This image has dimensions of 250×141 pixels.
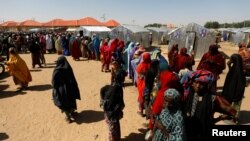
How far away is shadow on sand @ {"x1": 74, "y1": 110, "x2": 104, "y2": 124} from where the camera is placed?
21.2 ft

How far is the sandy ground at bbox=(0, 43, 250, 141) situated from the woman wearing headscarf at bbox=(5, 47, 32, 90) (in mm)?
399

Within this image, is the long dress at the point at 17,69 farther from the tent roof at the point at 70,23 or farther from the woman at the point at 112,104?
the tent roof at the point at 70,23

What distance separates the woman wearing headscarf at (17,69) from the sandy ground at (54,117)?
0.40 m

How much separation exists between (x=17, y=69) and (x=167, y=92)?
290 inches

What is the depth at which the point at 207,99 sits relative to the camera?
10.3ft

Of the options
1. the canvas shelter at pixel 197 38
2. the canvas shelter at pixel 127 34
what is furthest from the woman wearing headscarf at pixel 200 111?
the canvas shelter at pixel 127 34

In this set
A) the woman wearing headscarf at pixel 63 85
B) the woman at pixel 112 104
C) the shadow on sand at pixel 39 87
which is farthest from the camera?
the shadow on sand at pixel 39 87

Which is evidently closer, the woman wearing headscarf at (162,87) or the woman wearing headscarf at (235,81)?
the woman wearing headscarf at (162,87)

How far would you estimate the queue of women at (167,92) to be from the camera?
309cm

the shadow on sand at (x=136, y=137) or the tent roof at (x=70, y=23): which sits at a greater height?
the tent roof at (x=70, y=23)

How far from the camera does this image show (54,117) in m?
6.72

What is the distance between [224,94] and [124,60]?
5.81m

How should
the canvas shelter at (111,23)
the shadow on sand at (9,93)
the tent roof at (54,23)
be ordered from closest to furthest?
the shadow on sand at (9,93), the canvas shelter at (111,23), the tent roof at (54,23)

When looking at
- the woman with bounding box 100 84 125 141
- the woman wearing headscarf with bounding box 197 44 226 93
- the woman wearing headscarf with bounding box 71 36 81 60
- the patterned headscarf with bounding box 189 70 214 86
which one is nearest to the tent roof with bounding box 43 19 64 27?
the woman wearing headscarf with bounding box 71 36 81 60
